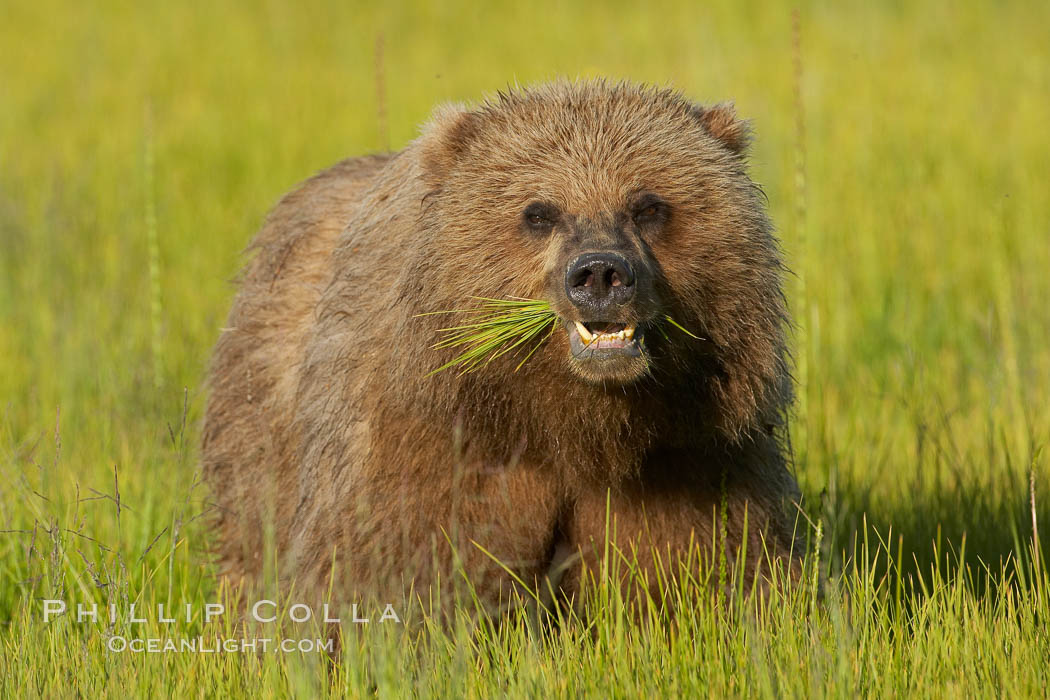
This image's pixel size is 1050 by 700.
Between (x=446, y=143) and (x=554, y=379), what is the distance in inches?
34.4

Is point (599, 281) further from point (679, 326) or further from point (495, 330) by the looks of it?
point (495, 330)

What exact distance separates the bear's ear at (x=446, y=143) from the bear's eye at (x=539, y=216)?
38 centimetres

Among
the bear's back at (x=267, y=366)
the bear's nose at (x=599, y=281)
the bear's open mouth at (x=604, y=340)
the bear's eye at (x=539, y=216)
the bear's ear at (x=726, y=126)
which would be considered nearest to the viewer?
the bear's nose at (x=599, y=281)

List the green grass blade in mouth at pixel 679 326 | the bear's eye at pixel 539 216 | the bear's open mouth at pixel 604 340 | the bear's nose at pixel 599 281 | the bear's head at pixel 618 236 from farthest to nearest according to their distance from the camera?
the bear's eye at pixel 539 216, the bear's head at pixel 618 236, the green grass blade in mouth at pixel 679 326, the bear's open mouth at pixel 604 340, the bear's nose at pixel 599 281

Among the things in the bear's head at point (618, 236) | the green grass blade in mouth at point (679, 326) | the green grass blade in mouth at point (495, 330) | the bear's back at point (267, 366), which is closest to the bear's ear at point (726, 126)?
the bear's head at point (618, 236)

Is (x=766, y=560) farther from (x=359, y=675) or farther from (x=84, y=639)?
(x=84, y=639)

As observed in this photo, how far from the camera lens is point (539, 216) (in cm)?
413

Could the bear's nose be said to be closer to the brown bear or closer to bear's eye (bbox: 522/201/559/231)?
the brown bear

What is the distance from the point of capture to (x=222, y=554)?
5.37 m

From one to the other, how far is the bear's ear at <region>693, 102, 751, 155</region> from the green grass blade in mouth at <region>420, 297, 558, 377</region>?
999mm

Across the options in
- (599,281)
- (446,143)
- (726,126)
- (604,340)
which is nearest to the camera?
(599,281)

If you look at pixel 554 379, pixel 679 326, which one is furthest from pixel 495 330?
pixel 679 326

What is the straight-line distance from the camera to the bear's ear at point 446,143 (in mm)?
4379

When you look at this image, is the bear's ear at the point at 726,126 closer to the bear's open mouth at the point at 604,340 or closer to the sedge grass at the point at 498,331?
the sedge grass at the point at 498,331
